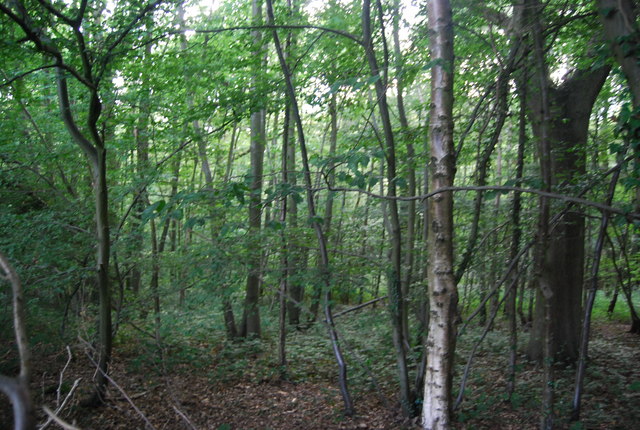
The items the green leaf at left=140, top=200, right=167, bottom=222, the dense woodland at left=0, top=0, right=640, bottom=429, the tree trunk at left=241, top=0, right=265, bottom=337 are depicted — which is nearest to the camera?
the green leaf at left=140, top=200, right=167, bottom=222

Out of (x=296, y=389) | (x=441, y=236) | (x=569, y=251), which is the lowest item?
(x=296, y=389)

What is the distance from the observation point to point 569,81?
763 centimetres

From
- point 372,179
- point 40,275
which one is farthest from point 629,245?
point 40,275

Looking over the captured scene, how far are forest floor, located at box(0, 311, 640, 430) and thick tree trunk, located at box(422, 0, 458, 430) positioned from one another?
2.13 m

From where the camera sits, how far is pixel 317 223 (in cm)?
577

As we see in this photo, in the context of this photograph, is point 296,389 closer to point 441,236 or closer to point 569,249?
point 569,249

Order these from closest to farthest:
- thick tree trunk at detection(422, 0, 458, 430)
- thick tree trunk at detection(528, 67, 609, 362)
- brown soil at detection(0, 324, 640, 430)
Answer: thick tree trunk at detection(422, 0, 458, 430)
brown soil at detection(0, 324, 640, 430)
thick tree trunk at detection(528, 67, 609, 362)

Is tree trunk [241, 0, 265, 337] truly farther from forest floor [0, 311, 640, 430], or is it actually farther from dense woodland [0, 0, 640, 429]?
forest floor [0, 311, 640, 430]

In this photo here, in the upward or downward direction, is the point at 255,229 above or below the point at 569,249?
above

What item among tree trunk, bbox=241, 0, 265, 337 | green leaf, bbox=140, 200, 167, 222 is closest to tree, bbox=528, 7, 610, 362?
tree trunk, bbox=241, 0, 265, 337

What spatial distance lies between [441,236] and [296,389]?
17.4 feet

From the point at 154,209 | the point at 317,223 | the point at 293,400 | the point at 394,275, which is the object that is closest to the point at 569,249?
the point at 394,275

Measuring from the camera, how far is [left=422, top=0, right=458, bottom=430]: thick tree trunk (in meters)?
3.64

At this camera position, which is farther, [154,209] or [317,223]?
[317,223]
